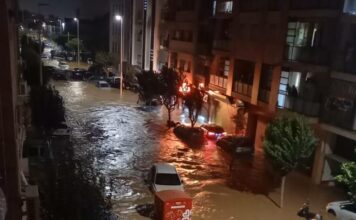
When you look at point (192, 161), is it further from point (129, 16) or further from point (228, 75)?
point (129, 16)

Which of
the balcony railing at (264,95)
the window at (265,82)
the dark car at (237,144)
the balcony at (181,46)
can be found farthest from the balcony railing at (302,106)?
the balcony at (181,46)

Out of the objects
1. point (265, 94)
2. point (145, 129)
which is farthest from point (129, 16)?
point (265, 94)

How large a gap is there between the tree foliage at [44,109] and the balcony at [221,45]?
49.1 feet

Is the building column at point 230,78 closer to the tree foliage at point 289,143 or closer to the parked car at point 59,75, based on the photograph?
the tree foliage at point 289,143

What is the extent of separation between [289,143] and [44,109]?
1870 centimetres

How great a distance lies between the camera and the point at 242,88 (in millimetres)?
30438

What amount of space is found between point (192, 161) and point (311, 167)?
799 centimetres

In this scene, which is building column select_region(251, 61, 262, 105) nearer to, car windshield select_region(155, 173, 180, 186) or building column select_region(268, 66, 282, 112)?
building column select_region(268, 66, 282, 112)

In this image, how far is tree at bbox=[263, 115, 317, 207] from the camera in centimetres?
1884

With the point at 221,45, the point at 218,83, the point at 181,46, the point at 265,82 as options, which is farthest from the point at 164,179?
the point at 181,46

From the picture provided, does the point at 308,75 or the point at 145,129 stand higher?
the point at 308,75

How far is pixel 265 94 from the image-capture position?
2767 centimetres

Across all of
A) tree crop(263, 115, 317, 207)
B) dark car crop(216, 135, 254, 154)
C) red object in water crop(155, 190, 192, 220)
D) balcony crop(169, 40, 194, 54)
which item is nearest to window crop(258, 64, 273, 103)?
dark car crop(216, 135, 254, 154)

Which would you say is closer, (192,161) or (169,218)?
(169,218)
